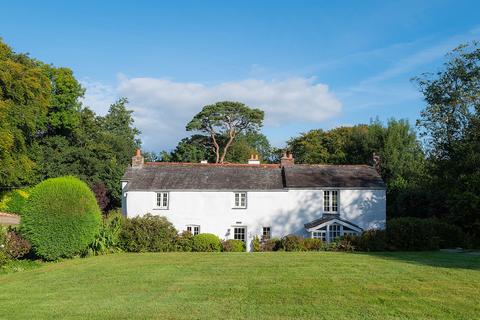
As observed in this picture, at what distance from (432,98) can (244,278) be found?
24635 millimetres

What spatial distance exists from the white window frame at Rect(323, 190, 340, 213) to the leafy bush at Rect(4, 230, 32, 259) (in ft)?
69.4

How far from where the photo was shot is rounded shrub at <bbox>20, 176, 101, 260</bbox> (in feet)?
76.2

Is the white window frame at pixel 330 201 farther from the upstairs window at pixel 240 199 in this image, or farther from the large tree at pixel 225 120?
the large tree at pixel 225 120

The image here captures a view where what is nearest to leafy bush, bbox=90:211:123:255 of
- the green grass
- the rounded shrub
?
the rounded shrub

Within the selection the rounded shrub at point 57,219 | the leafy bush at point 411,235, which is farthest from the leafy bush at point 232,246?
the rounded shrub at point 57,219

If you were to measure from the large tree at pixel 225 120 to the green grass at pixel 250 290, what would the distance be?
43890 mm

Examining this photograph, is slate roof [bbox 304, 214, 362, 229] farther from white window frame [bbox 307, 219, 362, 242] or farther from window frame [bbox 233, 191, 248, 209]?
window frame [bbox 233, 191, 248, 209]

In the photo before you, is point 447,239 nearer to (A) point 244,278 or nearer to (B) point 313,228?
(B) point 313,228

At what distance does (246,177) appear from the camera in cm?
3750

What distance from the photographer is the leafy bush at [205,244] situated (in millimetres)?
29828

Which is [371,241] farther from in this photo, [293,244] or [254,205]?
[254,205]

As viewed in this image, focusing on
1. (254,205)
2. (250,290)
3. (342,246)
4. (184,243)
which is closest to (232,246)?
(184,243)

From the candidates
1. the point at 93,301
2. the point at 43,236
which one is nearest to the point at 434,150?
the point at 43,236

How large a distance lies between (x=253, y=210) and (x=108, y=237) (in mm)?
12234
